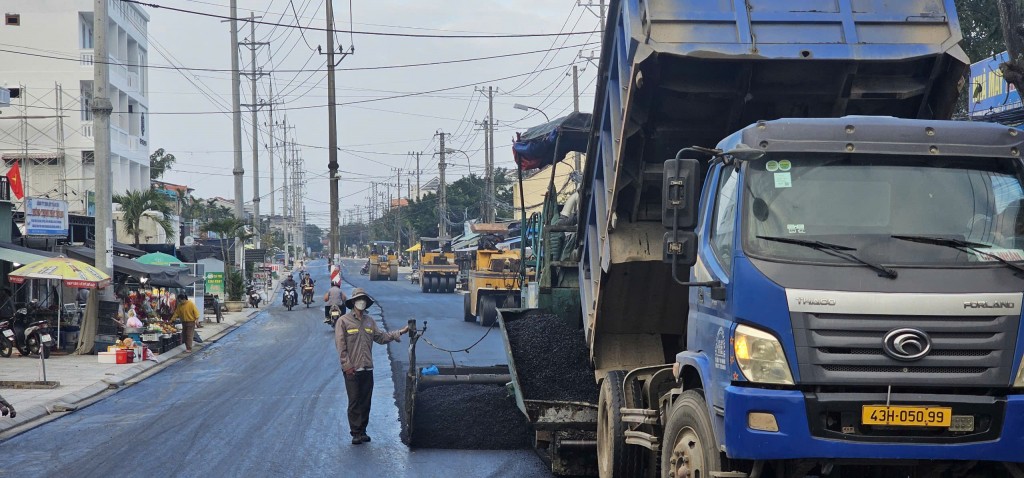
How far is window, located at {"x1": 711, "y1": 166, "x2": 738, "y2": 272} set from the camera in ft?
19.4

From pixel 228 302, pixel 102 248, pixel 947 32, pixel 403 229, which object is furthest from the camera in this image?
pixel 403 229

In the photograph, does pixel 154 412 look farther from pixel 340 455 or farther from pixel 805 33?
pixel 805 33

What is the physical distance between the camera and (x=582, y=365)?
32.6 ft

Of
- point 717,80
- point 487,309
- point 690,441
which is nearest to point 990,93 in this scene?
point 717,80

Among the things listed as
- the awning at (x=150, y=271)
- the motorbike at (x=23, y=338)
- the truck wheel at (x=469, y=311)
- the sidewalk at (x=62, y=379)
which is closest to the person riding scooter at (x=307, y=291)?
the truck wheel at (x=469, y=311)

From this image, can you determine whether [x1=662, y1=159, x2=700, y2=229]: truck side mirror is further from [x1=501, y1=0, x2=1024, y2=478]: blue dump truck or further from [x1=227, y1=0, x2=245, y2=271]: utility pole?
[x1=227, y1=0, x2=245, y2=271]: utility pole

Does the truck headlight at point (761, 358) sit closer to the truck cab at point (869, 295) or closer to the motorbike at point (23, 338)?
the truck cab at point (869, 295)

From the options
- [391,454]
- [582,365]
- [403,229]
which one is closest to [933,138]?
[582,365]

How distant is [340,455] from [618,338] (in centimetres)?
302

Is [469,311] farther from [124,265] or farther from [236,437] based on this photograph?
[236,437]

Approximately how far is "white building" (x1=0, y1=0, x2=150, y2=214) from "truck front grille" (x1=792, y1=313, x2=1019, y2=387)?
37414mm

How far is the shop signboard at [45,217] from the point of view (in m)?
24.0

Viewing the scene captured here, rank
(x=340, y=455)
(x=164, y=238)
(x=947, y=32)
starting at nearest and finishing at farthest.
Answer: (x=947, y=32) → (x=340, y=455) → (x=164, y=238)

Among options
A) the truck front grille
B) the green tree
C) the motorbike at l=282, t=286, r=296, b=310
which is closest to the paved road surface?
the truck front grille
